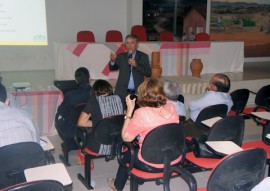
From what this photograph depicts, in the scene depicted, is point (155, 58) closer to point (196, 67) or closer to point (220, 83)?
point (196, 67)

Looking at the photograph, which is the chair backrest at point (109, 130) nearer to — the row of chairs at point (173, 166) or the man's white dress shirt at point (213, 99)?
the row of chairs at point (173, 166)

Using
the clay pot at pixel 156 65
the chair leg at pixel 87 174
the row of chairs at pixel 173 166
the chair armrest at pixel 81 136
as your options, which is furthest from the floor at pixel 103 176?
the clay pot at pixel 156 65

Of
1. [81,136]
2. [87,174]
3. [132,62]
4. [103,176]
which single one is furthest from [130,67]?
[87,174]

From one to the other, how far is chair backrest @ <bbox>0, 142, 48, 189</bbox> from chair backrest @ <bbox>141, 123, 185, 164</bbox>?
2.34 ft

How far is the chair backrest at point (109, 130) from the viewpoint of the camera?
272 centimetres

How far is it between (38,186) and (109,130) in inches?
54.7

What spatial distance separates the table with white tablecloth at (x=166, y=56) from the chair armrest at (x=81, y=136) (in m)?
3.12

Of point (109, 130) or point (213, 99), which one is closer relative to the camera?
point (109, 130)

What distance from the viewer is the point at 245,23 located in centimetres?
1058

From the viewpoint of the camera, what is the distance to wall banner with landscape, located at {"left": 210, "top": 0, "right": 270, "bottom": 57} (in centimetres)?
1009

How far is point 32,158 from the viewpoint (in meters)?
1.92

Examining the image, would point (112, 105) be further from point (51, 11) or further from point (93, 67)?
point (51, 11)

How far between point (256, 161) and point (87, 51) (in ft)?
15.7

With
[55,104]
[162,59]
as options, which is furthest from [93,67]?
[55,104]
